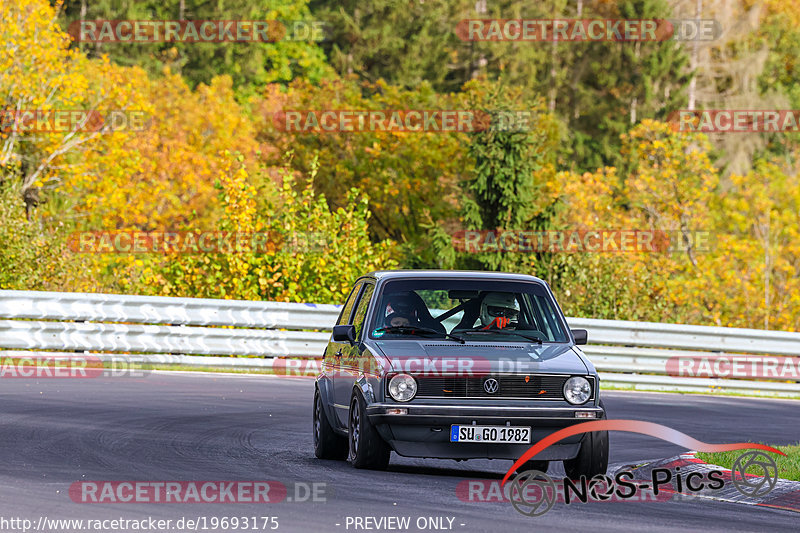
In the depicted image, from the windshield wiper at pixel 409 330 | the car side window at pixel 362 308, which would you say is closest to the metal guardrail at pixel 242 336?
the car side window at pixel 362 308

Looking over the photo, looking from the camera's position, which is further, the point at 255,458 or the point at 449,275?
the point at 449,275

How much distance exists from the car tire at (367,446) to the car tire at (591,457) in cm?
133

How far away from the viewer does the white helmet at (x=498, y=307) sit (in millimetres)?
11047

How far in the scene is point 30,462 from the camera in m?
10.1

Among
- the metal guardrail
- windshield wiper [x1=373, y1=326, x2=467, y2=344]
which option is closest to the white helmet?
windshield wiper [x1=373, y1=326, x2=467, y2=344]

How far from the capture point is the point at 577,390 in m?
9.93

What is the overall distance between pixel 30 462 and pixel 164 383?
8.08 meters

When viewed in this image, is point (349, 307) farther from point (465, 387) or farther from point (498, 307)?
point (465, 387)

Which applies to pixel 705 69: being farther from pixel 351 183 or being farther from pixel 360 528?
pixel 360 528

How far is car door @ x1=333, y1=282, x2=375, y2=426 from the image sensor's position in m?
10.8

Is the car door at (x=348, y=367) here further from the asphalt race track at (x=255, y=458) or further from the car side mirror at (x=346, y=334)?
the asphalt race track at (x=255, y=458)

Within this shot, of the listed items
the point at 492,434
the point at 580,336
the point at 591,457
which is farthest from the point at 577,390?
the point at 580,336

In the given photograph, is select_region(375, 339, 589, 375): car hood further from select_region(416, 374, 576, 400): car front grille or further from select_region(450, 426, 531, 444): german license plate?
select_region(450, 426, 531, 444): german license plate

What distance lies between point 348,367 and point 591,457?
217 centimetres
